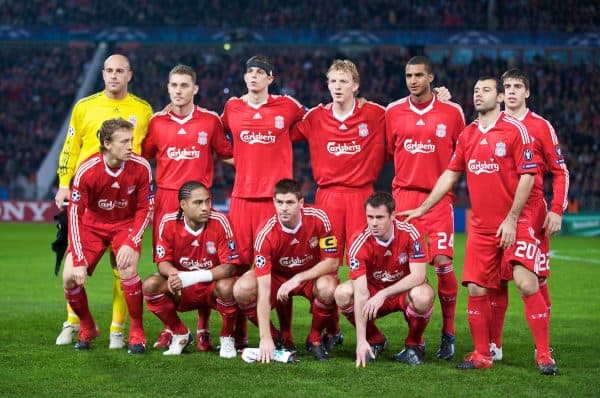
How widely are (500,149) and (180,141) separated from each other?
279cm

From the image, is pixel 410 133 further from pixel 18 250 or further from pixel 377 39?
pixel 377 39

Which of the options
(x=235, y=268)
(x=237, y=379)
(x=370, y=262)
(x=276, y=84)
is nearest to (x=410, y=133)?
(x=370, y=262)

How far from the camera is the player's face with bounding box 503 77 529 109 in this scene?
786cm

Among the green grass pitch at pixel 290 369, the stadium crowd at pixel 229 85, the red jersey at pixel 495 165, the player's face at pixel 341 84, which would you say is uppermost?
the stadium crowd at pixel 229 85

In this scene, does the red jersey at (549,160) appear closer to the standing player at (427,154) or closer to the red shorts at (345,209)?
the standing player at (427,154)

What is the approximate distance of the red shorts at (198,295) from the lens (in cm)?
820

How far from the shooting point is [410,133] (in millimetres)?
8555

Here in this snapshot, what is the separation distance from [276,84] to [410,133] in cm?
2719

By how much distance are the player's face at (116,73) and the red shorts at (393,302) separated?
282 cm

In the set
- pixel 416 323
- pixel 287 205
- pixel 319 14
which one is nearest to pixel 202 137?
pixel 287 205

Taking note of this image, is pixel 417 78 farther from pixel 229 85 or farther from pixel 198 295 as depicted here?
pixel 229 85

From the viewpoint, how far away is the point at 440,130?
8.57 m

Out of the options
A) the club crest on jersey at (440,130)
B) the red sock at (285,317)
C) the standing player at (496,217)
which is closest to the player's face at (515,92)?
the standing player at (496,217)

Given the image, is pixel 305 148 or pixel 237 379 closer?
pixel 237 379
